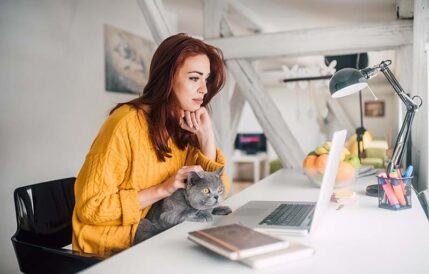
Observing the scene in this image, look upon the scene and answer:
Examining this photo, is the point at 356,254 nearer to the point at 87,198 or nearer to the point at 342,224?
the point at 342,224

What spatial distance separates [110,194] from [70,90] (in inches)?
64.9

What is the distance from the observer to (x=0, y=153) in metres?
2.13

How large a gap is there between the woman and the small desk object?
5.37 metres

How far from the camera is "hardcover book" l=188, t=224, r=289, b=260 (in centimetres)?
72

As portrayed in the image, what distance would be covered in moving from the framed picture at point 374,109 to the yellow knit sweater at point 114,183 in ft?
27.2

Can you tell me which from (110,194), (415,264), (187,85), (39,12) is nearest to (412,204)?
(415,264)

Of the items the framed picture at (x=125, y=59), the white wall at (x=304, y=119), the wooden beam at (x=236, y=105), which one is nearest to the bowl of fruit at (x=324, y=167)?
the wooden beam at (x=236, y=105)

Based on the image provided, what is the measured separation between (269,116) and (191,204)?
48.6 inches

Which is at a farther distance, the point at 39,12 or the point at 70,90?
the point at 70,90

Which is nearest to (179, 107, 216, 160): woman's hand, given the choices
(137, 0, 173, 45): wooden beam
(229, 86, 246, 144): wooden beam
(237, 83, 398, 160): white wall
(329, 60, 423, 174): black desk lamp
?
(329, 60, 423, 174): black desk lamp

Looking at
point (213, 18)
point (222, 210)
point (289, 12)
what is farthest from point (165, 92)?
point (289, 12)

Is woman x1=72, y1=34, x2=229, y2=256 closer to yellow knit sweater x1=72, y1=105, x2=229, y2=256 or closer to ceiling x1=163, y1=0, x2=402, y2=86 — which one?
yellow knit sweater x1=72, y1=105, x2=229, y2=256

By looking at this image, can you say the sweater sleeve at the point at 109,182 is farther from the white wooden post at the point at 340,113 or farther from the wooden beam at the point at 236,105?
the white wooden post at the point at 340,113

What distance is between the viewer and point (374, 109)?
28.3 ft
